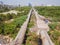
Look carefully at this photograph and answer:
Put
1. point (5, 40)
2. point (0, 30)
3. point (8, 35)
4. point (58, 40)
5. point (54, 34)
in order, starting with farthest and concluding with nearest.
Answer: point (0, 30) → point (8, 35) → point (5, 40) → point (54, 34) → point (58, 40)

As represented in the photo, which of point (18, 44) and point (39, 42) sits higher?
point (18, 44)

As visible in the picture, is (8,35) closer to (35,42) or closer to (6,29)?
(6,29)

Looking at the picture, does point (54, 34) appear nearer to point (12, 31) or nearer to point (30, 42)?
point (30, 42)

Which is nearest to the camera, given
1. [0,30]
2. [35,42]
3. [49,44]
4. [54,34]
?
[49,44]

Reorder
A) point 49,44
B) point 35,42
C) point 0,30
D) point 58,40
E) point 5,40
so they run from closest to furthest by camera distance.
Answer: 1. point 49,44
2. point 35,42
3. point 58,40
4. point 5,40
5. point 0,30

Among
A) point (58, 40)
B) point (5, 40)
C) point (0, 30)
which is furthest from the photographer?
point (0, 30)

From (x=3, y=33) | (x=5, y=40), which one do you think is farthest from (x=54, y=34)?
(x=3, y=33)

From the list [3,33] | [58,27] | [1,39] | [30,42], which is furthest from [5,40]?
[58,27]

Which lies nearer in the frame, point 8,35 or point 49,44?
point 49,44

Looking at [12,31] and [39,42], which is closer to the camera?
[39,42]
